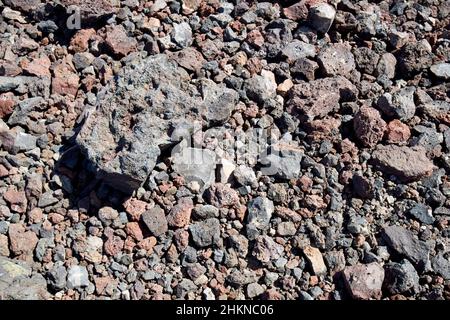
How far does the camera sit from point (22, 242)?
9.80ft

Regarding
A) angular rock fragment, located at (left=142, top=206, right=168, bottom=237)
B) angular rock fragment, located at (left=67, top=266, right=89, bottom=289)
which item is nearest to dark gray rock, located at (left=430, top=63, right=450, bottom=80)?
angular rock fragment, located at (left=142, top=206, right=168, bottom=237)

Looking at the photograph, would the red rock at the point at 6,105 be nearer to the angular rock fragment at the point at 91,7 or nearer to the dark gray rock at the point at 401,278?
the angular rock fragment at the point at 91,7

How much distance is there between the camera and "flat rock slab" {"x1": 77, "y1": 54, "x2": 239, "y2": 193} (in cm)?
297

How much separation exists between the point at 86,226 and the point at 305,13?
2.21 metres

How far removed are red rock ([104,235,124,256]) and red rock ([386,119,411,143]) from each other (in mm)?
1805

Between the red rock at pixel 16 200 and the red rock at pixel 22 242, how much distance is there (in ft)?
0.44

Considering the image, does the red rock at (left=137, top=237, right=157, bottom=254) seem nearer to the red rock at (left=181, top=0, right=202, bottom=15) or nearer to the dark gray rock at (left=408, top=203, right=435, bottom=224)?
the dark gray rock at (left=408, top=203, right=435, bottom=224)

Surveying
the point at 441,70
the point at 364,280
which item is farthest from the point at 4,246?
the point at 441,70

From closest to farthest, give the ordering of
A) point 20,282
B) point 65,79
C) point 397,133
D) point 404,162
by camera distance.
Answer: point 20,282 < point 404,162 < point 397,133 < point 65,79

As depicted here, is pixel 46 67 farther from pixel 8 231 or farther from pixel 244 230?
pixel 244 230

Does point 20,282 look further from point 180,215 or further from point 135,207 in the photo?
point 180,215

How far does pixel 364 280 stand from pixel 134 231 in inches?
53.3

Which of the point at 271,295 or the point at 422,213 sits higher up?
the point at 422,213
